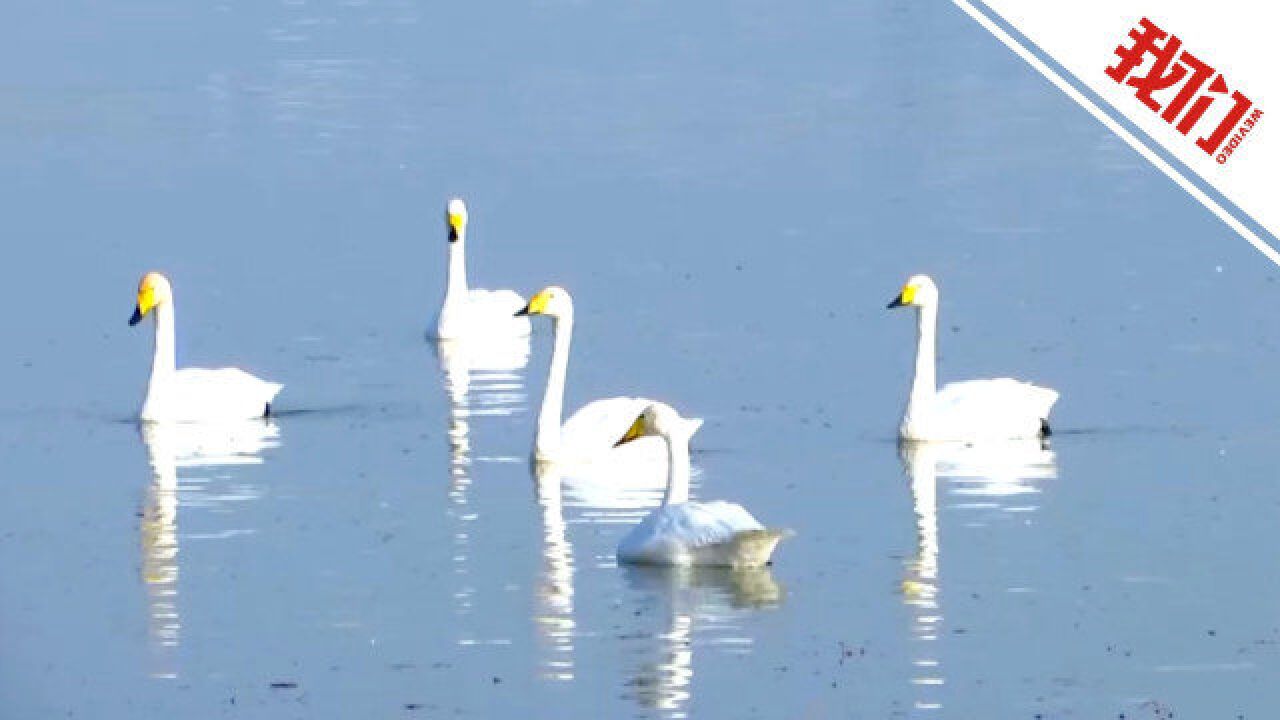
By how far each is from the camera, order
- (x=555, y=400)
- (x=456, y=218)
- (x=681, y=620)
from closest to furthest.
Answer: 1. (x=681, y=620)
2. (x=555, y=400)
3. (x=456, y=218)

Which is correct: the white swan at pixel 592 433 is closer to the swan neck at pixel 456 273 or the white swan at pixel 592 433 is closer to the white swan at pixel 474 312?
the white swan at pixel 474 312

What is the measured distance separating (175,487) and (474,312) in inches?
230

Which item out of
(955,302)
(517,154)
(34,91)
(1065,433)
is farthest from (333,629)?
(34,91)

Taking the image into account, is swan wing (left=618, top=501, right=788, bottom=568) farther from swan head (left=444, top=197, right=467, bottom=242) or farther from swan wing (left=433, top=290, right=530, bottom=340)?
swan head (left=444, top=197, right=467, bottom=242)

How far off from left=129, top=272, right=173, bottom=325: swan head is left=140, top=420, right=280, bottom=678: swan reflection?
1482mm

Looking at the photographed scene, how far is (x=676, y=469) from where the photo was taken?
1777cm

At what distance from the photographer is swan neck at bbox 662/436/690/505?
17.8 meters

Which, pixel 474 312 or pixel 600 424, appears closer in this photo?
pixel 600 424

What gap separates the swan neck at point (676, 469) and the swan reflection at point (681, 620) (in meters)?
0.94

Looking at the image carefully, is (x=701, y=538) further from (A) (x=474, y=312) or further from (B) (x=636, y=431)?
(A) (x=474, y=312)

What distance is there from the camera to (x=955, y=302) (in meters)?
25.4

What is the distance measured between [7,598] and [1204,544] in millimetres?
5611

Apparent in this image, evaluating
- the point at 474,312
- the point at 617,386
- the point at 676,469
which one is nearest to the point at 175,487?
the point at 676,469

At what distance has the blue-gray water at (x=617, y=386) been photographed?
49.1 feet
